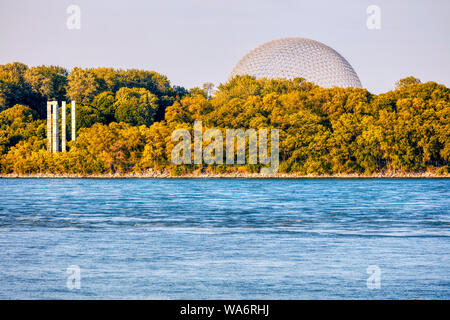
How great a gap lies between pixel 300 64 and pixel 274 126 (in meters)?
37.6

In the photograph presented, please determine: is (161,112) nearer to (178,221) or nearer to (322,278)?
(178,221)

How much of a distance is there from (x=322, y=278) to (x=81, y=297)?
4.81 metres

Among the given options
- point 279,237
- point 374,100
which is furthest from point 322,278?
point 374,100

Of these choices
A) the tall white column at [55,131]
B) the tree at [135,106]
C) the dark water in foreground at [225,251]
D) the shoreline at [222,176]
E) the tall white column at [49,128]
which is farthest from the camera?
the tree at [135,106]

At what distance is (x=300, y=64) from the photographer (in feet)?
368

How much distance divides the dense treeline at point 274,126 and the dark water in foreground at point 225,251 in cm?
3885

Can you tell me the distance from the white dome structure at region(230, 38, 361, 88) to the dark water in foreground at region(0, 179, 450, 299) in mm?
78780

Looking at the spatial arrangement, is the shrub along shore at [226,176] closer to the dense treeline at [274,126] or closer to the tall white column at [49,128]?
the dense treeline at [274,126]

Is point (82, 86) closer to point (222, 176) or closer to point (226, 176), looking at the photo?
point (222, 176)

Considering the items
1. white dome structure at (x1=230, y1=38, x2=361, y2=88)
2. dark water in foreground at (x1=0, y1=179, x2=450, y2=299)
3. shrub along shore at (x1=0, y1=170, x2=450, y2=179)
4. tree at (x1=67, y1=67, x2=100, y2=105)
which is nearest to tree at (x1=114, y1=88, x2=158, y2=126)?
tree at (x1=67, y1=67, x2=100, y2=105)

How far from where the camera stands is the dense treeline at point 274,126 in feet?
237

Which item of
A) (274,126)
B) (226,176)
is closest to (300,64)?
(274,126)

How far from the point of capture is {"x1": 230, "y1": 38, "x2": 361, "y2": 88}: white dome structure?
11175 centimetres

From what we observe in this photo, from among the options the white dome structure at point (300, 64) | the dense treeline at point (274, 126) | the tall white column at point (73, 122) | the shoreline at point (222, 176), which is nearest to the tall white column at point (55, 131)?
the dense treeline at point (274, 126)
